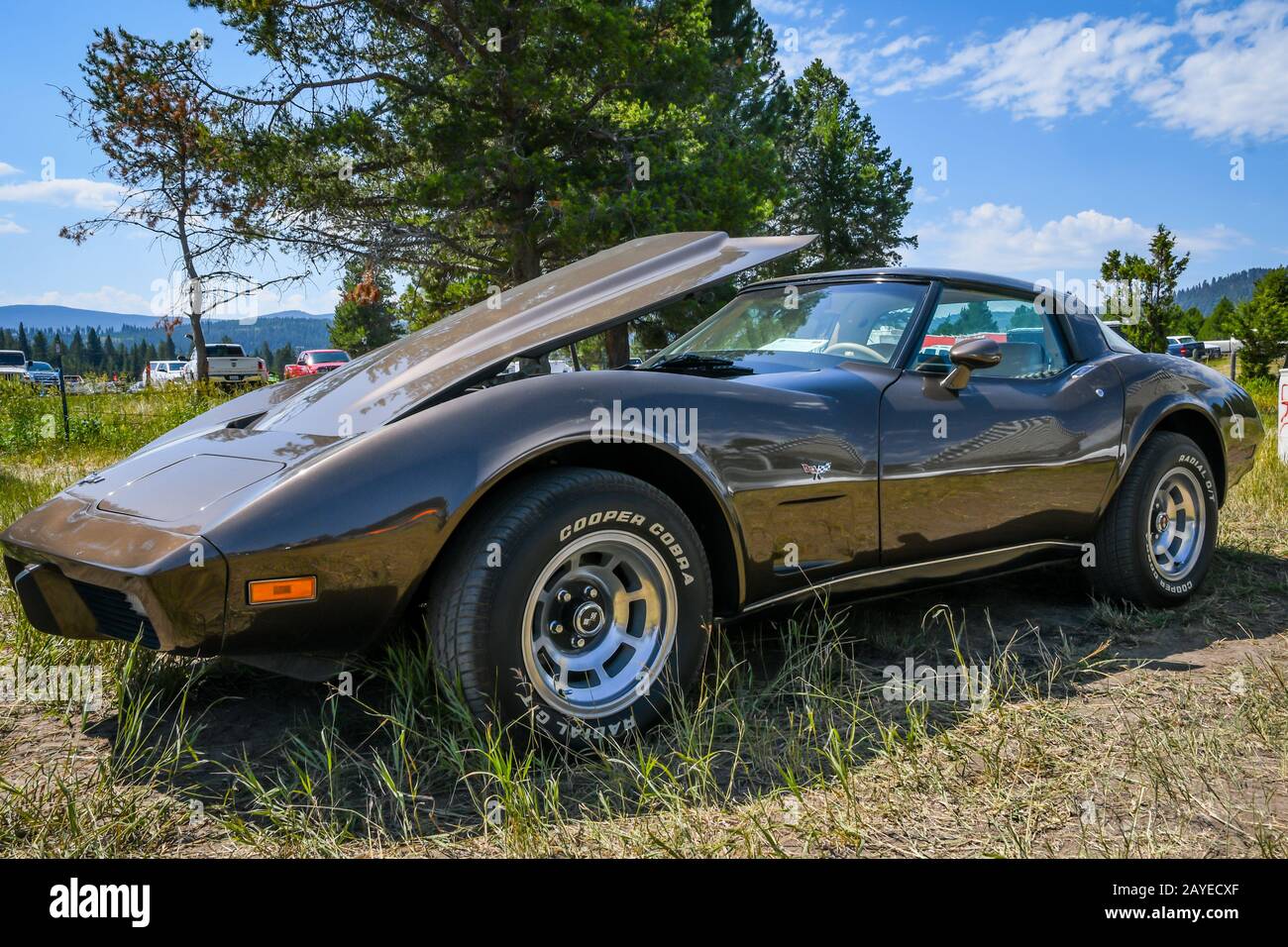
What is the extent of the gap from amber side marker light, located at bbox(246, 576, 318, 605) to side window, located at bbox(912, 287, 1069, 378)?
2.21m

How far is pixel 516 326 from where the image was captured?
9.33ft

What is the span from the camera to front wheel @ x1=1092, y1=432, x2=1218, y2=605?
3.71 meters

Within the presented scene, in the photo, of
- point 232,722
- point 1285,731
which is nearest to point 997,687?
point 1285,731

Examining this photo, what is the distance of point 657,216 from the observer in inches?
585

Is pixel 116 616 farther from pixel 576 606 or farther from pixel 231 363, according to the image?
pixel 231 363

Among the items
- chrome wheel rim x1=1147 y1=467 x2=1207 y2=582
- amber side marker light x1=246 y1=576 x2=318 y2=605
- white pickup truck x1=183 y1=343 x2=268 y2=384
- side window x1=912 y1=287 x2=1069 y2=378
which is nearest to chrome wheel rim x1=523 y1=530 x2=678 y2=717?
amber side marker light x1=246 y1=576 x2=318 y2=605

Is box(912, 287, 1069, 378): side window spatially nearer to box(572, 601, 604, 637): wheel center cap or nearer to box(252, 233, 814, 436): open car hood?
box(252, 233, 814, 436): open car hood

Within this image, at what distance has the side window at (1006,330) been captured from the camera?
344 cm

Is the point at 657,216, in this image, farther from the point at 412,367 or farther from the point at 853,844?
the point at 853,844

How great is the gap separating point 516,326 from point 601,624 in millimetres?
962


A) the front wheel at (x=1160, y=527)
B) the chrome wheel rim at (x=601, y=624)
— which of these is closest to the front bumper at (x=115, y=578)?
the chrome wheel rim at (x=601, y=624)

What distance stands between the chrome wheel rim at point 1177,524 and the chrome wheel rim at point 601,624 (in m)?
2.49

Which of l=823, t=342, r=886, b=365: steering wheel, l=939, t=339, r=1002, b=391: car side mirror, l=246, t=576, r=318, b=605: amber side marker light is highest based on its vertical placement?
l=823, t=342, r=886, b=365: steering wheel
